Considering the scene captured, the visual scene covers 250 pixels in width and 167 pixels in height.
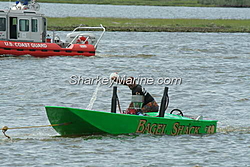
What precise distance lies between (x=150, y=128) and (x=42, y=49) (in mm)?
21800

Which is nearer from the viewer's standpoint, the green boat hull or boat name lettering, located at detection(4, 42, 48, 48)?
the green boat hull

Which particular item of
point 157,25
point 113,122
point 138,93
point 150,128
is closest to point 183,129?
point 150,128

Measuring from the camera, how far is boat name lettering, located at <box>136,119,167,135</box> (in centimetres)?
1570

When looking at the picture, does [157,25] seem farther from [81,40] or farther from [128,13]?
[81,40]

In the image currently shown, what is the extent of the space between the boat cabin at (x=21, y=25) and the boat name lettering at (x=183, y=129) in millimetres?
21414

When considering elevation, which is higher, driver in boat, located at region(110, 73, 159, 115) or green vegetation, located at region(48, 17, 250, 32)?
driver in boat, located at region(110, 73, 159, 115)

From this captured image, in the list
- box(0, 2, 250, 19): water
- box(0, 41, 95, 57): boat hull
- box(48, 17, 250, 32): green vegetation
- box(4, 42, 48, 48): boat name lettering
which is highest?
box(4, 42, 48, 48): boat name lettering

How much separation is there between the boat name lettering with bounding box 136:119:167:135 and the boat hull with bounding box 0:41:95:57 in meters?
21.3

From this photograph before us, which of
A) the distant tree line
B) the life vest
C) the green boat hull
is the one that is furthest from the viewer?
the distant tree line

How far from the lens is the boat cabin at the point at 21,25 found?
3578 cm

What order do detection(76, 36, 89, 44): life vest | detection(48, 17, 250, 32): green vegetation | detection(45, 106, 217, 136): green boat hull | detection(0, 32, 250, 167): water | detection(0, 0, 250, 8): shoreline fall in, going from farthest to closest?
detection(0, 0, 250, 8): shoreline
detection(48, 17, 250, 32): green vegetation
detection(76, 36, 89, 44): life vest
detection(45, 106, 217, 136): green boat hull
detection(0, 32, 250, 167): water

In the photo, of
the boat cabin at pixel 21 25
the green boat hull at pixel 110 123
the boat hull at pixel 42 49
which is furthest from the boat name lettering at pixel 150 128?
the boat cabin at pixel 21 25

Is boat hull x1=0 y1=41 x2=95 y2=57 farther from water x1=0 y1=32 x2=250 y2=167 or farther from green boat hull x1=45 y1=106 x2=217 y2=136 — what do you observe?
green boat hull x1=45 y1=106 x2=217 y2=136

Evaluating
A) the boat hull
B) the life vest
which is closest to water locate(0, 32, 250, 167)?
the boat hull
